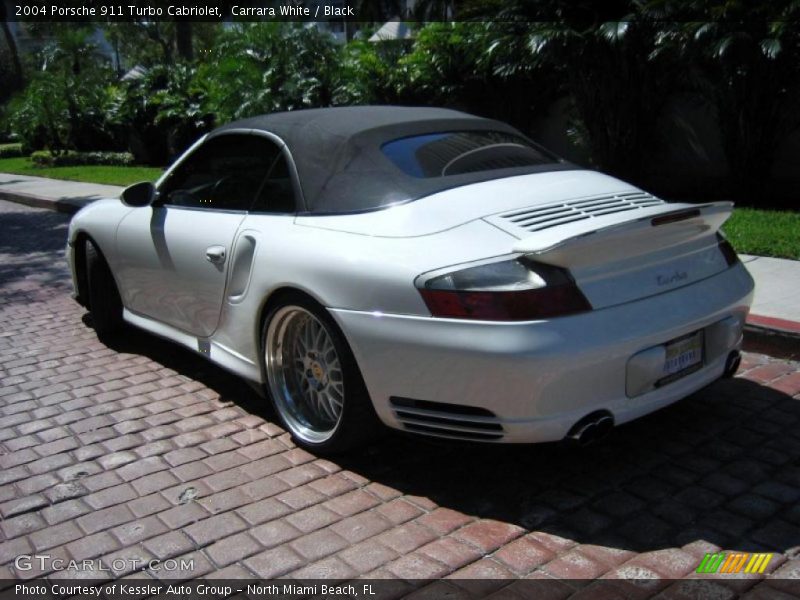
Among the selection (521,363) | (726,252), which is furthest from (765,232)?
(521,363)

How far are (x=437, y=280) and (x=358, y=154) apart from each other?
3.59ft

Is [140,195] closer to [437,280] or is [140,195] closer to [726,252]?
[437,280]

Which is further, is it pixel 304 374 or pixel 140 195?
pixel 140 195

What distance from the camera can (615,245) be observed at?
3299 mm

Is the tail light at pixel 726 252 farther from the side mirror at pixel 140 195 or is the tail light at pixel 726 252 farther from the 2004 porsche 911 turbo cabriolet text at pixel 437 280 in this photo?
the side mirror at pixel 140 195

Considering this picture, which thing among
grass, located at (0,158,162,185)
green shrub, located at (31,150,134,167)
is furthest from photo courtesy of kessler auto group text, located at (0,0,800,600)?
green shrub, located at (31,150,134,167)

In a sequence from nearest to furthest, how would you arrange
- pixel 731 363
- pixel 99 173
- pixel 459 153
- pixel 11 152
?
pixel 731 363 → pixel 459 153 → pixel 99 173 → pixel 11 152

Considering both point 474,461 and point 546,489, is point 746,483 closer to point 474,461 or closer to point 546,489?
point 546,489

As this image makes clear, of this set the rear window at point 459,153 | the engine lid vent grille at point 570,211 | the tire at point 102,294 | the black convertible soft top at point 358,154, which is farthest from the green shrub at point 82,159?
the engine lid vent grille at point 570,211

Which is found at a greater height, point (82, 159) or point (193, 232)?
point (193, 232)

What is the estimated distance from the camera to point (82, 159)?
78.9 ft

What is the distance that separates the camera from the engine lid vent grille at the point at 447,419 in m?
3.24

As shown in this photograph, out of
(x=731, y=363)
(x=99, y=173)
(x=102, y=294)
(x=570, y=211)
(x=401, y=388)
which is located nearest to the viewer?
(x=401, y=388)

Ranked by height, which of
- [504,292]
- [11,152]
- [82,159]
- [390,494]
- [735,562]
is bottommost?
[11,152]
